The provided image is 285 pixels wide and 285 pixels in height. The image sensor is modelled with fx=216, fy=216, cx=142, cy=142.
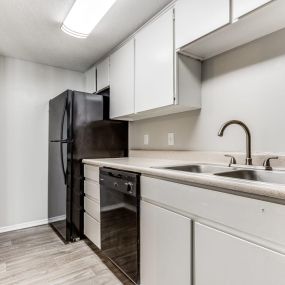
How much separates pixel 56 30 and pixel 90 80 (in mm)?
944

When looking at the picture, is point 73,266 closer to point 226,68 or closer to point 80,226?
point 80,226

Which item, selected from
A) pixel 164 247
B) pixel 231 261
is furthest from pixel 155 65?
pixel 231 261

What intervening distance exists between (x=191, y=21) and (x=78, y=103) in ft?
4.36

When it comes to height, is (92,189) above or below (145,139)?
below

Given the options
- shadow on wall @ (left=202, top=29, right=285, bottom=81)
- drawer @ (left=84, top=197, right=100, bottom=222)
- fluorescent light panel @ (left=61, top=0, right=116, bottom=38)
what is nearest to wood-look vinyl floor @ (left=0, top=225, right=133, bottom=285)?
drawer @ (left=84, top=197, right=100, bottom=222)

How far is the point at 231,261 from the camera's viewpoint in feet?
2.90

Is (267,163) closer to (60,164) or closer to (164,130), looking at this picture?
(164,130)

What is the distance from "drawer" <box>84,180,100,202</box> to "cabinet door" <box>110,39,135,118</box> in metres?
0.75

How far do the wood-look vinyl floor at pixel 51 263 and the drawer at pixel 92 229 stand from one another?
13 cm

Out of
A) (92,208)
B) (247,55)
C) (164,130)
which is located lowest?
(92,208)

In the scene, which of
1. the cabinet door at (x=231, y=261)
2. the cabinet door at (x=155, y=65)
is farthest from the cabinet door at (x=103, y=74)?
the cabinet door at (x=231, y=261)

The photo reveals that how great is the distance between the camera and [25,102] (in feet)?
9.07

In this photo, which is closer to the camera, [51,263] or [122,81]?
[51,263]

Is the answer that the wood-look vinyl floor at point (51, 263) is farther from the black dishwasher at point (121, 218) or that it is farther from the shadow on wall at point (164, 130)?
the shadow on wall at point (164, 130)
